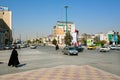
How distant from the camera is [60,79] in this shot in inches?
468

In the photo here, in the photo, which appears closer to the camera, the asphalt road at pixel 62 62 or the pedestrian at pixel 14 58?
the asphalt road at pixel 62 62

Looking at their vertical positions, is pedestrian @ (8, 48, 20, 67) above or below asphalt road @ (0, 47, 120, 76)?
above

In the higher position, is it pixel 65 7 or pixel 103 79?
pixel 65 7

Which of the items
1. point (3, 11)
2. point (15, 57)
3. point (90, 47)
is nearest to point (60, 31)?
point (3, 11)

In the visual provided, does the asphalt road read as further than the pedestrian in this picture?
No

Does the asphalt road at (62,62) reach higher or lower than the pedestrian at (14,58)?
lower

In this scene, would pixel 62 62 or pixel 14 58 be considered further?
pixel 62 62

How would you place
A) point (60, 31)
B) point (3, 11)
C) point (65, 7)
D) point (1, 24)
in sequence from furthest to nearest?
point (60, 31) < point (3, 11) < point (1, 24) < point (65, 7)

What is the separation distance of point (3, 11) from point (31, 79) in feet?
434

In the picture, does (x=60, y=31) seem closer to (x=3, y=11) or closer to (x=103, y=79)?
(x=3, y=11)

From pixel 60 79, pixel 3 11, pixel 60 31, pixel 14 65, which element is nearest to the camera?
pixel 60 79

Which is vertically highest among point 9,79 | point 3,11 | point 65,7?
point 3,11

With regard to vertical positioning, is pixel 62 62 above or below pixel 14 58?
below

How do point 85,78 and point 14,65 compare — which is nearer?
point 85,78
